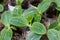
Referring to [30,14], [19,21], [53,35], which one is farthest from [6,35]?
[53,35]

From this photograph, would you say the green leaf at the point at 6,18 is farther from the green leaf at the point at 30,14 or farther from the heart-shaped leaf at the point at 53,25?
the heart-shaped leaf at the point at 53,25

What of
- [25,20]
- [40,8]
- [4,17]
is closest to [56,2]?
[40,8]

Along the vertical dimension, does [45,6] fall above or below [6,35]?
above

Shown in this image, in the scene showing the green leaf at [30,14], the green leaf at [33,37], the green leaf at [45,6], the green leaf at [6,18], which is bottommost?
the green leaf at [33,37]

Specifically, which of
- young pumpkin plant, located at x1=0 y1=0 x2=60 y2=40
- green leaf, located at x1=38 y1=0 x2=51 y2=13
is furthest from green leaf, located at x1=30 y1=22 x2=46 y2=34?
green leaf, located at x1=38 y1=0 x2=51 y2=13

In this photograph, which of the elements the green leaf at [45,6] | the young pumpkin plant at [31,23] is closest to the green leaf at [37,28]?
the young pumpkin plant at [31,23]

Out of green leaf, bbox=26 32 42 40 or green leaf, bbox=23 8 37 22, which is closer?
green leaf, bbox=26 32 42 40

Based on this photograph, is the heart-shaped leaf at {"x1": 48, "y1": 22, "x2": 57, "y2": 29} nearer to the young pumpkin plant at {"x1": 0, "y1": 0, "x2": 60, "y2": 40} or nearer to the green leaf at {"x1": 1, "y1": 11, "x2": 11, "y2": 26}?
the young pumpkin plant at {"x1": 0, "y1": 0, "x2": 60, "y2": 40}

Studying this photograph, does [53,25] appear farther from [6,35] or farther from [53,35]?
[6,35]

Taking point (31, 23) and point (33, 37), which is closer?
point (33, 37)

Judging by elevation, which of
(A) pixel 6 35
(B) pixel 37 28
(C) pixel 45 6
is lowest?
(A) pixel 6 35
